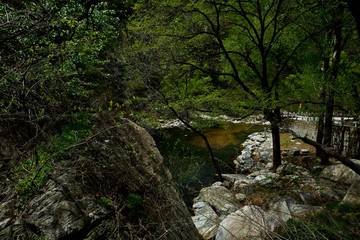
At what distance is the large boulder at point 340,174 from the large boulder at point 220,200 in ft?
11.8

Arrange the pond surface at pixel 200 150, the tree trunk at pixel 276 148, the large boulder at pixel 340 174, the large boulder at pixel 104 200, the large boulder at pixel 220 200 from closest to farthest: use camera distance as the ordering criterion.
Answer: the large boulder at pixel 104 200
the large boulder at pixel 340 174
the large boulder at pixel 220 200
the tree trunk at pixel 276 148
the pond surface at pixel 200 150

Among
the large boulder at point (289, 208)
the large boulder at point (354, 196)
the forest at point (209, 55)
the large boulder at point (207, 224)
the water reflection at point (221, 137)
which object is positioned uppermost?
the forest at point (209, 55)

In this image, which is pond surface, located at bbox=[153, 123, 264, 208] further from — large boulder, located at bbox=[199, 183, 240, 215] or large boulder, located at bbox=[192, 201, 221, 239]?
large boulder, located at bbox=[192, 201, 221, 239]

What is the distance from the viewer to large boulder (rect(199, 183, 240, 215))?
6.18 m

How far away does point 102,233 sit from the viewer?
2.54m

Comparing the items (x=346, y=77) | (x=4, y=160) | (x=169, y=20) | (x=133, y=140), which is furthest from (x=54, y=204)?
(x=346, y=77)

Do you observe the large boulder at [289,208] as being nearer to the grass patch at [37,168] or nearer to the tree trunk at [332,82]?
the tree trunk at [332,82]

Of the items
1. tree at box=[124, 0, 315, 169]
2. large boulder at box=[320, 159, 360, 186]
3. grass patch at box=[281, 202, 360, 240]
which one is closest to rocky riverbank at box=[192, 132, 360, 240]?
large boulder at box=[320, 159, 360, 186]

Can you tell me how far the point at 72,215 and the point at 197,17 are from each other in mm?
6769

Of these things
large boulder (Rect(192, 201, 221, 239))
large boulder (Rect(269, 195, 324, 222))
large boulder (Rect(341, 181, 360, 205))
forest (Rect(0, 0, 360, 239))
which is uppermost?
forest (Rect(0, 0, 360, 239))

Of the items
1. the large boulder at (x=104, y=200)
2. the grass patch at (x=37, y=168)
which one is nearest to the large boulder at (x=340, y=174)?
the large boulder at (x=104, y=200)

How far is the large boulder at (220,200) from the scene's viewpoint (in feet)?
20.3

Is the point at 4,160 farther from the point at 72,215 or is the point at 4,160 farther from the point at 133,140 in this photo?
the point at 133,140

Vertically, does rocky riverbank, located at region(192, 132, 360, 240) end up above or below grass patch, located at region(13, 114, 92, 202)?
below
